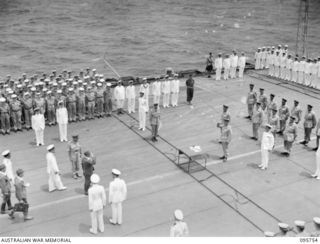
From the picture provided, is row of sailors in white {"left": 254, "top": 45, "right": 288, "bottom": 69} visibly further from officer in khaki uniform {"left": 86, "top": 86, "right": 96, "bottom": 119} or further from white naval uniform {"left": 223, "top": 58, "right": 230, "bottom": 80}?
officer in khaki uniform {"left": 86, "top": 86, "right": 96, "bottom": 119}

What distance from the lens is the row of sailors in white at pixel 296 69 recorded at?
26281mm

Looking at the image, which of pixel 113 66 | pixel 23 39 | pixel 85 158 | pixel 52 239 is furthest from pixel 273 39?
pixel 52 239

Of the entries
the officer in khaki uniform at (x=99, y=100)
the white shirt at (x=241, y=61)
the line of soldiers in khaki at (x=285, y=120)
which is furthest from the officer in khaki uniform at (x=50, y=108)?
the white shirt at (x=241, y=61)

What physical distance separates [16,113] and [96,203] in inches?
359

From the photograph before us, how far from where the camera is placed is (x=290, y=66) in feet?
90.0

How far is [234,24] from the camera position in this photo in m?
65.9

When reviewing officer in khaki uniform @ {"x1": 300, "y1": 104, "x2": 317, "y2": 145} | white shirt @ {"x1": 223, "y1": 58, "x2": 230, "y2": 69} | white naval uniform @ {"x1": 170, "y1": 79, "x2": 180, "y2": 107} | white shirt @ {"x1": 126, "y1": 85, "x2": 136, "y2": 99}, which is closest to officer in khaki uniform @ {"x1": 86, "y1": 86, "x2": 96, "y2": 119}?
white shirt @ {"x1": 126, "y1": 85, "x2": 136, "y2": 99}

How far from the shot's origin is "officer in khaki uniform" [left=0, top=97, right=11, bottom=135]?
19.3m

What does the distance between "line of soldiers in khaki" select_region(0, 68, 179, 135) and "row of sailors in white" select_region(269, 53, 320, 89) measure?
870cm

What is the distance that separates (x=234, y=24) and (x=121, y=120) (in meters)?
47.8

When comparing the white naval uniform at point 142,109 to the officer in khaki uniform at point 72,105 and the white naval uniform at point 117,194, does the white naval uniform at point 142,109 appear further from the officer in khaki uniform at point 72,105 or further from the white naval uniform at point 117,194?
the white naval uniform at point 117,194

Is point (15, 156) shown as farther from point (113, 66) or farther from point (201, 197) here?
point (113, 66)

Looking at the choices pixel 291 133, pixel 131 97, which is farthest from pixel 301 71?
pixel 131 97
